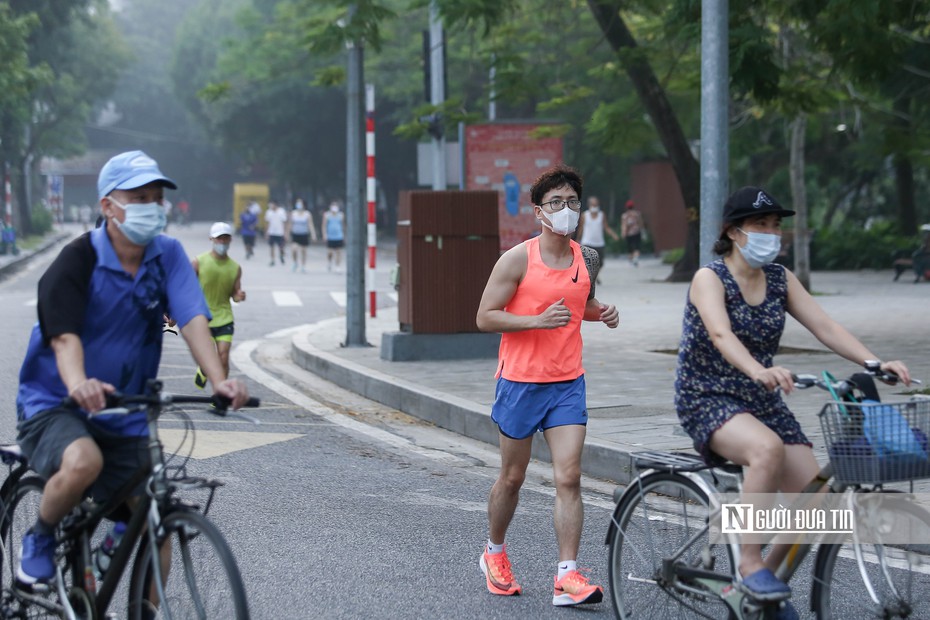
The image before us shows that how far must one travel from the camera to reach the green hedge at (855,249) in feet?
101

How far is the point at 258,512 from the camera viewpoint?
6.93m

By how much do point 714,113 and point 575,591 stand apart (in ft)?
15.8

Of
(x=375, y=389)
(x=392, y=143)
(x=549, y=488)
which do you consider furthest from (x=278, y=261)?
(x=549, y=488)

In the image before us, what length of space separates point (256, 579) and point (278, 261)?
1326 inches

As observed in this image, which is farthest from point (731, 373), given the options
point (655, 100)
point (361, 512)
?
point (655, 100)

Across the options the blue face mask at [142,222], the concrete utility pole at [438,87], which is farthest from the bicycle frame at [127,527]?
the concrete utility pole at [438,87]

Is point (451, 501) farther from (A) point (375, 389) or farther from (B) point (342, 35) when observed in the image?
(B) point (342, 35)

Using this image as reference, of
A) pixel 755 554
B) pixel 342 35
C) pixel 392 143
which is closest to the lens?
pixel 755 554

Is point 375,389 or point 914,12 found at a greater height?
point 914,12

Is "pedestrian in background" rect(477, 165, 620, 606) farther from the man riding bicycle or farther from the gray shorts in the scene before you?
the gray shorts

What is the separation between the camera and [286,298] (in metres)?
23.8

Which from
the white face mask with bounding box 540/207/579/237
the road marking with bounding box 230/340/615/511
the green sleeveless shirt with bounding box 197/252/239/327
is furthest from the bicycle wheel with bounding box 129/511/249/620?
the green sleeveless shirt with bounding box 197/252/239/327

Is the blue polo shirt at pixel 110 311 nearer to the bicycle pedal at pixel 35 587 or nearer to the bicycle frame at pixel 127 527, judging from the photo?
the bicycle frame at pixel 127 527

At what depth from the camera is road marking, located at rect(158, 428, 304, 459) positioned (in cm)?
871
